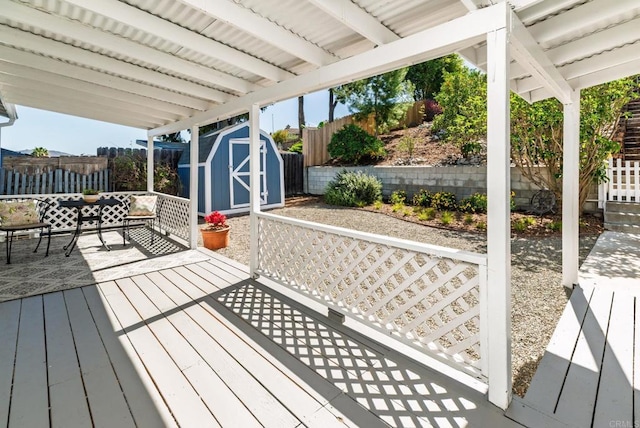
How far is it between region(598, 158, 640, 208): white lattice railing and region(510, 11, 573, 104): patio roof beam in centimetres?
467

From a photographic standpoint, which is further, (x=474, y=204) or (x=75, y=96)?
(x=474, y=204)

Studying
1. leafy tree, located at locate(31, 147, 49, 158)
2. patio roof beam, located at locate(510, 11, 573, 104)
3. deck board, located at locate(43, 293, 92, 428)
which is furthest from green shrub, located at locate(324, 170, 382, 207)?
leafy tree, located at locate(31, 147, 49, 158)

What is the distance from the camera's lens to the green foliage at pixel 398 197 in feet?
28.4

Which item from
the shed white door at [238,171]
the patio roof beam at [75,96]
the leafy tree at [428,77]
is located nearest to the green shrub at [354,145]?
the shed white door at [238,171]

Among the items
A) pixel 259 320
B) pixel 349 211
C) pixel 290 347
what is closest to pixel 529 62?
pixel 290 347

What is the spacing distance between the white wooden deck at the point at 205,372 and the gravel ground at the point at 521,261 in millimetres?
813

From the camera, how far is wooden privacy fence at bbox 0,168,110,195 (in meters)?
6.17

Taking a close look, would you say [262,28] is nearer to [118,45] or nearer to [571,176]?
[118,45]

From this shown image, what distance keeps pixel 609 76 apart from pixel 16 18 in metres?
4.99

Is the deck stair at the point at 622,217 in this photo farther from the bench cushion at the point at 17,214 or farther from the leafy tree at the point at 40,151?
the leafy tree at the point at 40,151

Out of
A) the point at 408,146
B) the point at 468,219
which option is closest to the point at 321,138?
the point at 408,146

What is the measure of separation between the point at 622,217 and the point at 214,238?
7.31 m

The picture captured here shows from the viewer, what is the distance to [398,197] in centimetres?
878

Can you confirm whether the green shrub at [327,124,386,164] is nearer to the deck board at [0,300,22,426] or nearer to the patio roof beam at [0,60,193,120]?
the patio roof beam at [0,60,193,120]
